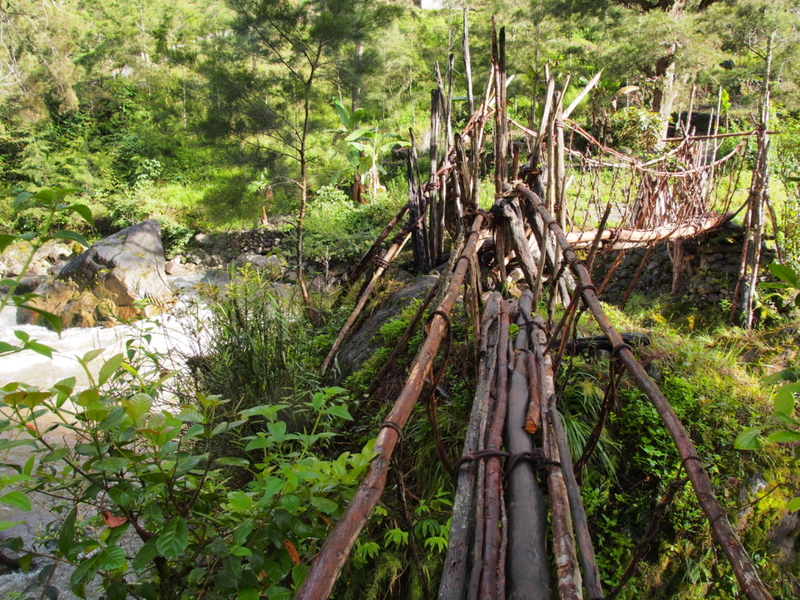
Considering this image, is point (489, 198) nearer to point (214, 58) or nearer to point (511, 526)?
point (214, 58)

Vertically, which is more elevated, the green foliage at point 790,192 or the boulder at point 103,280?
the green foliage at point 790,192

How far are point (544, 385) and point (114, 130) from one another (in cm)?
1861

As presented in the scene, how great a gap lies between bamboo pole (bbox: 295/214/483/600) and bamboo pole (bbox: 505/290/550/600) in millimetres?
383

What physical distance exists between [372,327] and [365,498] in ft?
8.60

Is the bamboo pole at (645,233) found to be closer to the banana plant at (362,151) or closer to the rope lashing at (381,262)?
the rope lashing at (381,262)

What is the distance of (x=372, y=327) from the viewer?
11.0 ft

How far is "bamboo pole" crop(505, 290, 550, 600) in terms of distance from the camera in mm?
923

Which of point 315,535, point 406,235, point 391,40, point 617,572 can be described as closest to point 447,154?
point 406,235

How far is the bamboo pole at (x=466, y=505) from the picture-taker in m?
0.92

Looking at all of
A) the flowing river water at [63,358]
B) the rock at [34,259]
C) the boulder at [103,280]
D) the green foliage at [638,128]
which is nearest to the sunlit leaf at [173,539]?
the flowing river water at [63,358]

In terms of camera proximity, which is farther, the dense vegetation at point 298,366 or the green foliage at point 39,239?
the dense vegetation at point 298,366

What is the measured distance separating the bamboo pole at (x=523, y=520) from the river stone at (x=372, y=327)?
1.57 meters

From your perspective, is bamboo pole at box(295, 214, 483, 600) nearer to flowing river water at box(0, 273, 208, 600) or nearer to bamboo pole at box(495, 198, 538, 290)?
bamboo pole at box(495, 198, 538, 290)

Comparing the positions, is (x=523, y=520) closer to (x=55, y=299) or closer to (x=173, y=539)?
(x=173, y=539)
